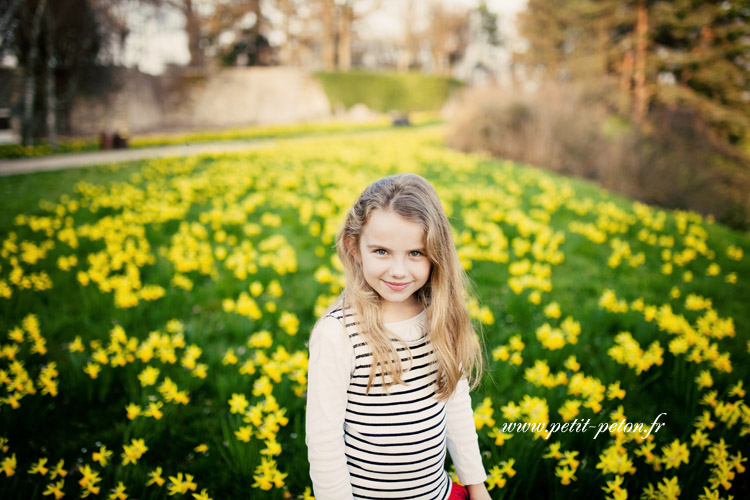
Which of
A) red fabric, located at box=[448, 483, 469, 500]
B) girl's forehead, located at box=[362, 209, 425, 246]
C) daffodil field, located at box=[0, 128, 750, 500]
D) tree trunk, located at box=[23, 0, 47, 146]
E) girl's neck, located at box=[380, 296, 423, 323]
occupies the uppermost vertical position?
tree trunk, located at box=[23, 0, 47, 146]

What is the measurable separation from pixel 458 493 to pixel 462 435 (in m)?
0.20

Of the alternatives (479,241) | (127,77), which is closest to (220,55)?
(127,77)

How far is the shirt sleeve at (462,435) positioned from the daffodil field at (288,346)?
16 centimetres

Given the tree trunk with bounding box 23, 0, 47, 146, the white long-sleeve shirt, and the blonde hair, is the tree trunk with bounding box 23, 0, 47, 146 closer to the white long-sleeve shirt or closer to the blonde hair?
the blonde hair

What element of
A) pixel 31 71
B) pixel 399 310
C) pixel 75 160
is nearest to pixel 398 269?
pixel 399 310

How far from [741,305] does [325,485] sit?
11.6ft

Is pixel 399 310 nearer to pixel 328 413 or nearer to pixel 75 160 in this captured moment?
pixel 328 413

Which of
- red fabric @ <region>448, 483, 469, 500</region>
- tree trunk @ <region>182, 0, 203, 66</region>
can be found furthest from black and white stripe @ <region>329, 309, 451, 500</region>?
tree trunk @ <region>182, 0, 203, 66</region>

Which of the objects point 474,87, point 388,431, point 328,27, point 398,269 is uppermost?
point 328,27

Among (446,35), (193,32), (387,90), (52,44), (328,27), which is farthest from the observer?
(446,35)

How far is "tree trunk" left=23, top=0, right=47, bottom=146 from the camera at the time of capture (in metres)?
9.79

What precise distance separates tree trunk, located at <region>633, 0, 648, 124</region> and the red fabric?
1775 cm

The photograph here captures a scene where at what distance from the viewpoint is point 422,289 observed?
1538 mm

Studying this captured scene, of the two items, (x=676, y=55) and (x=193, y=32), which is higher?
(x=193, y=32)
